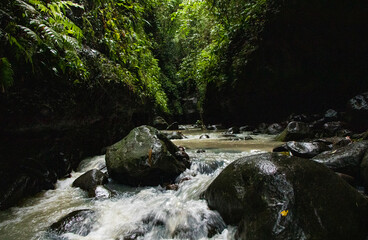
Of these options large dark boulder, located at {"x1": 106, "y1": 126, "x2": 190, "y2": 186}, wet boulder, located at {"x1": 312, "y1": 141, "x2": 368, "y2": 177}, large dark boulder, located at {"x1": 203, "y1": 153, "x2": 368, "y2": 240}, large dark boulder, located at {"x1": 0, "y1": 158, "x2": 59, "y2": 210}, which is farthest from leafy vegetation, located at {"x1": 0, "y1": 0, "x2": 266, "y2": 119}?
wet boulder, located at {"x1": 312, "y1": 141, "x2": 368, "y2": 177}

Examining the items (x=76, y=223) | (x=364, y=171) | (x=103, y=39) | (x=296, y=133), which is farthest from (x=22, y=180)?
(x=296, y=133)

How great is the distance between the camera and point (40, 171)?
3.90m

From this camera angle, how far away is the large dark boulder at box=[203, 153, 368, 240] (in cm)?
199

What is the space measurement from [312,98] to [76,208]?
10.6m

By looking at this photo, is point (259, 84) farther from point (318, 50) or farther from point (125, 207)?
point (125, 207)

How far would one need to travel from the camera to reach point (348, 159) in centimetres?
343

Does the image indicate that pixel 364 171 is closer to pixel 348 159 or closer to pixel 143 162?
pixel 348 159

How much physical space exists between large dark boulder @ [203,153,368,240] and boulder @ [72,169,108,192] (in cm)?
245

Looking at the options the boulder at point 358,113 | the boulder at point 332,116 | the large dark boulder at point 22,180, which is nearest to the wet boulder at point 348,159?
the boulder at point 358,113

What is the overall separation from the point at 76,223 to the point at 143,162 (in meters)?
1.51

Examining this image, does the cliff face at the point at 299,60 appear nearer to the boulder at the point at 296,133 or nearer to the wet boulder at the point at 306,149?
the boulder at the point at 296,133

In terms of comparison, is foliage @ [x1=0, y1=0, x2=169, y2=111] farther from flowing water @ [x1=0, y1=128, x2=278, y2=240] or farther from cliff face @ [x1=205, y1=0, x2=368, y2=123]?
cliff face @ [x1=205, y1=0, x2=368, y2=123]

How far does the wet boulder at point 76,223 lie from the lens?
8.72ft

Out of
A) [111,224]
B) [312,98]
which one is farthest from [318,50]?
[111,224]
